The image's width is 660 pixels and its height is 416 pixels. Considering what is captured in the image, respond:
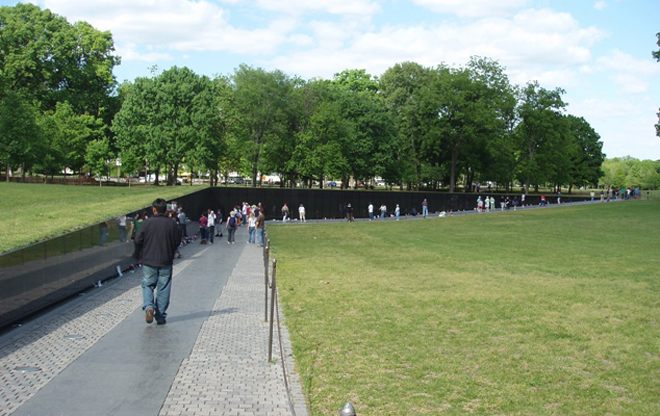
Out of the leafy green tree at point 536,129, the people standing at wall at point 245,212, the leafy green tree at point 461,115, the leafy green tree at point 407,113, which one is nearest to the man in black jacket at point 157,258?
the people standing at wall at point 245,212

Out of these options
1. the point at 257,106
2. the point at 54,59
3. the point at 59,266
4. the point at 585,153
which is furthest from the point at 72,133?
the point at 585,153

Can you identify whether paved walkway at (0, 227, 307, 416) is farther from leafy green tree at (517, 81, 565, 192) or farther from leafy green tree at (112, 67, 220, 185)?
leafy green tree at (517, 81, 565, 192)

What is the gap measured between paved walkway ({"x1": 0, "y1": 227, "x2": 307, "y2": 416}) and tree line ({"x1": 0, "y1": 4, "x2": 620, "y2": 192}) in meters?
42.7

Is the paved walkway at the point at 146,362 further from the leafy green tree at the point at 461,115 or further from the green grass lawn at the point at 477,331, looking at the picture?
the leafy green tree at the point at 461,115

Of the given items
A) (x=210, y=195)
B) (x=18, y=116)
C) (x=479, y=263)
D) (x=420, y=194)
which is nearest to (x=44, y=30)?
(x=18, y=116)

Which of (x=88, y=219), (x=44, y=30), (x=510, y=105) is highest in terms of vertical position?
(x=44, y=30)

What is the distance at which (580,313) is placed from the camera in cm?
1094

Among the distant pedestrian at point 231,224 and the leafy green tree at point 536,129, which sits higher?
the leafy green tree at point 536,129

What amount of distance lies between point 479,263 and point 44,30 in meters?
56.2

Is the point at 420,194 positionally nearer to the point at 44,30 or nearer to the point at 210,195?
the point at 210,195

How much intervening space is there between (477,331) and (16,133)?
47.8 meters

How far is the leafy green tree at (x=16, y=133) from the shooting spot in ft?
156

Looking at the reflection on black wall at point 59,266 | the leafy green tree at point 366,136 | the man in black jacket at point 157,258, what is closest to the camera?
the man in black jacket at point 157,258

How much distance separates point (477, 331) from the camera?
376 inches
